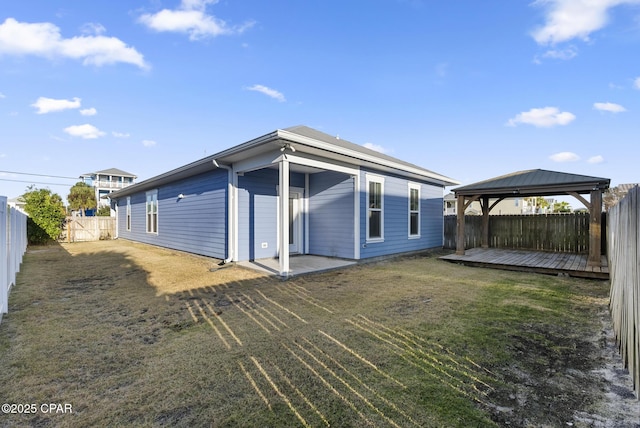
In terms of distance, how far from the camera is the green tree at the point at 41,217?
1424 centimetres

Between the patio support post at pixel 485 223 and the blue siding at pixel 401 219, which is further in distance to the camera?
the patio support post at pixel 485 223

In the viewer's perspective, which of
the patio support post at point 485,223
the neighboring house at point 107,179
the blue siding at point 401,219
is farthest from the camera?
the neighboring house at point 107,179

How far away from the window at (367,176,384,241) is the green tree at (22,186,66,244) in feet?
53.4

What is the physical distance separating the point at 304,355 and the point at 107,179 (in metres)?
52.6

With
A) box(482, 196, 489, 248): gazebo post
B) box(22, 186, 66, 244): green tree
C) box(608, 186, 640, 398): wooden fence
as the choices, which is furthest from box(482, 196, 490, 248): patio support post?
box(22, 186, 66, 244): green tree

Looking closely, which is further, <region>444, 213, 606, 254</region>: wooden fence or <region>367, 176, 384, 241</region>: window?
<region>444, 213, 606, 254</region>: wooden fence

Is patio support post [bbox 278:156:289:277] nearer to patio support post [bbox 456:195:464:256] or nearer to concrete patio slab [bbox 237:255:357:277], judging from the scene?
concrete patio slab [bbox 237:255:357:277]

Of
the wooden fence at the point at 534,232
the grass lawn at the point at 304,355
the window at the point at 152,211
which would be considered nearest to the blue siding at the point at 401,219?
the wooden fence at the point at 534,232

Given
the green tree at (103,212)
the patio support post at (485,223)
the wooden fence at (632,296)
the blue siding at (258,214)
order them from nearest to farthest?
the wooden fence at (632,296)
the blue siding at (258,214)
the patio support post at (485,223)
the green tree at (103,212)

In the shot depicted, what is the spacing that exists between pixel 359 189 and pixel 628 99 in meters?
10.2

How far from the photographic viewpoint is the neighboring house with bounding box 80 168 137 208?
4116cm

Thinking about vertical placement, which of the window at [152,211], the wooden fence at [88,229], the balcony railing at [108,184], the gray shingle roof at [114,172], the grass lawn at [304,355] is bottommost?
the grass lawn at [304,355]

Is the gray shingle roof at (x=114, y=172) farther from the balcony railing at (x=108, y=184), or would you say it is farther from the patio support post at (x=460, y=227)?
the patio support post at (x=460, y=227)

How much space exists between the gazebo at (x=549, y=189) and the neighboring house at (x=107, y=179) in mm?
44180
